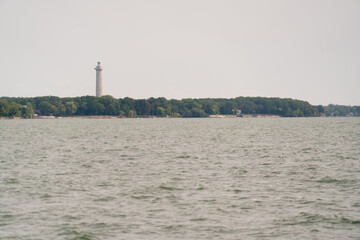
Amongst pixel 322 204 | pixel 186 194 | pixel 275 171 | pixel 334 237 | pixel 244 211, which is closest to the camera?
pixel 334 237

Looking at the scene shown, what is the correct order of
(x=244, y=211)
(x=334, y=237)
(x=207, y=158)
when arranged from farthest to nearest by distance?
1. (x=207, y=158)
2. (x=244, y=211)
3. (x=334, y=237)

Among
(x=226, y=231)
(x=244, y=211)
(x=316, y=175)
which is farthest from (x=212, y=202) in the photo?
(x=316, y=175)

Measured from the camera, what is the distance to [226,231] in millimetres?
16250

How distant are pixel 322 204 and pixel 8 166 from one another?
23193mm

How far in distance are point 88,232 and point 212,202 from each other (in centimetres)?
657

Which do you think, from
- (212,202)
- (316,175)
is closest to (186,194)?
(212,202)

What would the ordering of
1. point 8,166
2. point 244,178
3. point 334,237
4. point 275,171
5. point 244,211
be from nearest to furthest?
point 334,237, point 244,211, point 244,178, point 275,171, point 8,166

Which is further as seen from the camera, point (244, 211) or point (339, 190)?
point (339, 190)

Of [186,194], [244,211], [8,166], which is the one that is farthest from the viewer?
[8,166]

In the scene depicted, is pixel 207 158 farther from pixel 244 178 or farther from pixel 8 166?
pixel 8 166

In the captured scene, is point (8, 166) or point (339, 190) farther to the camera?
point (8, 166)

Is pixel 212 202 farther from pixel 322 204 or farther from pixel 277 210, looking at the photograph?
pixel 322 204

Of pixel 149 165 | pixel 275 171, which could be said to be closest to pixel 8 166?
pixel 149 165

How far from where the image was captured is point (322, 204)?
20.4m
